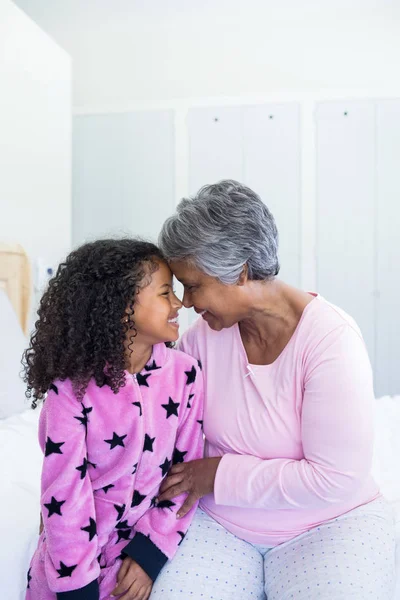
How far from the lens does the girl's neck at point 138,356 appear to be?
3.60 feet

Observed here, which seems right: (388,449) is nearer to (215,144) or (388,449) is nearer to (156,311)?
(156,311)

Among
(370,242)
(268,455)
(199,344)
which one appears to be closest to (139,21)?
(370,242)

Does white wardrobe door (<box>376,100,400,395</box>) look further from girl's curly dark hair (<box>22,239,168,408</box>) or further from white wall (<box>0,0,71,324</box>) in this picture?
girl's curly dark hair (<box>22,239,168,408</box>)

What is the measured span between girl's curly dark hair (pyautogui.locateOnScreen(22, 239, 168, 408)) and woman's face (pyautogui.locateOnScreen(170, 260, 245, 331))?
106mm

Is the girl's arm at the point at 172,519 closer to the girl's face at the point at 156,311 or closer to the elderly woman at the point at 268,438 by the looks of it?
the elderly woman at the point at 268,438

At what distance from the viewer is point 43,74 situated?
2.82 meters

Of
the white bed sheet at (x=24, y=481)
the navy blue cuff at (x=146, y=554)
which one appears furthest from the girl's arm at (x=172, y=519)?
the white bed sheet at (x=24, y=481)

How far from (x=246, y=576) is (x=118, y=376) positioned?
0.43m

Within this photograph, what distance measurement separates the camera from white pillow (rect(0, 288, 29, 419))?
1842 mm

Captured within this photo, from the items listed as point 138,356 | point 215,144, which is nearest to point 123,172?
point 215,144

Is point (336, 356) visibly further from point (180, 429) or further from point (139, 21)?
point (139, 21)

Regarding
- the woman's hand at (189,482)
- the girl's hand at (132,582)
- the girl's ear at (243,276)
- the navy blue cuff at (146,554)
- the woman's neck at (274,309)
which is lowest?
the girl's hand at (132,582)

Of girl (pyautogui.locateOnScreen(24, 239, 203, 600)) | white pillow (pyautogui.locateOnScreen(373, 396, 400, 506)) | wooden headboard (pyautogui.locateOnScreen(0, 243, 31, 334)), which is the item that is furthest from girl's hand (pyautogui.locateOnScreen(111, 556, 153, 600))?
A: wooden headboard (pyautogui.locateOnScreen(0, 243, 31, 334))

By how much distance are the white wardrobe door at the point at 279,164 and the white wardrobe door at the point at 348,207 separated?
0.48 feet
